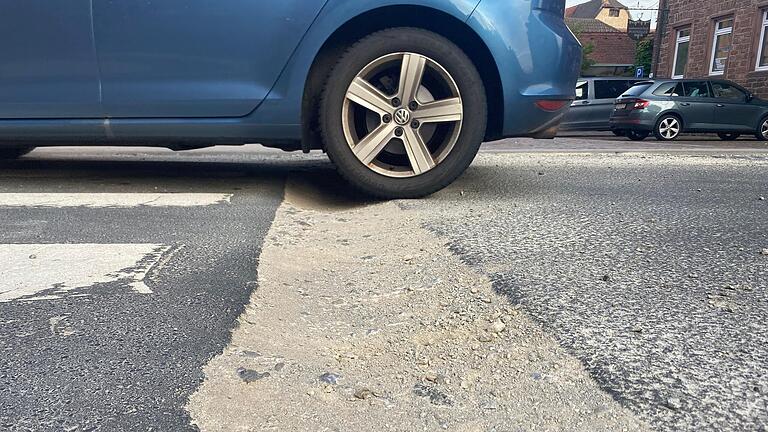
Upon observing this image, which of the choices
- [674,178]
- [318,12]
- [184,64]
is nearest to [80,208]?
[184,64]

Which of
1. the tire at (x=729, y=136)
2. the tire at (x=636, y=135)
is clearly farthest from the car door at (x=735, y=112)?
the tire at (x=636, y=135)

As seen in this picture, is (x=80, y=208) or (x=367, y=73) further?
(x=367, y=73)

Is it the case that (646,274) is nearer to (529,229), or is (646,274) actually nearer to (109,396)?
(529,229)

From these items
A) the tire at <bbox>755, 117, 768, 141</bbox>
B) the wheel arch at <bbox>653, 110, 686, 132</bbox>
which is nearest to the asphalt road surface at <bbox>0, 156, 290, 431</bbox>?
the wheel arch at <bbox>653, 110, 686, 132</bbox>

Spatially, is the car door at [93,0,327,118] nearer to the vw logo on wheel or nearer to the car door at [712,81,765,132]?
the vw logo on wheel

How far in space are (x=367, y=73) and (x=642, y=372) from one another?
2.20 metres

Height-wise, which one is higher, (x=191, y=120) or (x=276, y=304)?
(x=191, y=120)

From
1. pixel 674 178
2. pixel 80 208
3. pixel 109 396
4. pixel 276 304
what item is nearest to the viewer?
pixel 109 396

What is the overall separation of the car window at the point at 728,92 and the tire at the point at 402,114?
13.0 m

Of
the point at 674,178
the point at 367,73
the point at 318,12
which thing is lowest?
the point at 674,178

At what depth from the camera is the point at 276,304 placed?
1669 mm

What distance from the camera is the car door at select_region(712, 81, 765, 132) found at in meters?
13.3

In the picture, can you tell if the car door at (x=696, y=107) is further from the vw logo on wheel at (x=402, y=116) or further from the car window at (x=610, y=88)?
the vw logo on wheel at (x=402, y=116)

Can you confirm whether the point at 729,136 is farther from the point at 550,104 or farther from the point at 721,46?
the point at 550,104
